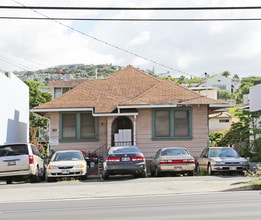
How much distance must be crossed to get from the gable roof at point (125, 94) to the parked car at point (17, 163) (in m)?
6.74

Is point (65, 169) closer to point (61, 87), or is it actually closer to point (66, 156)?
point (66, 156)

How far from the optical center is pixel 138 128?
28.4 m

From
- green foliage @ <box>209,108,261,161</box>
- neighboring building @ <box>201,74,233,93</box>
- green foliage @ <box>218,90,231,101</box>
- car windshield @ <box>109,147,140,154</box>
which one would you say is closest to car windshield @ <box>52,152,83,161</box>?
car windshield @ <box>109,147,140,154</box>

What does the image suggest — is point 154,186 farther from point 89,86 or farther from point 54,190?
point 89,86

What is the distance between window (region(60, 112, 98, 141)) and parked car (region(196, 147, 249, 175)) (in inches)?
297

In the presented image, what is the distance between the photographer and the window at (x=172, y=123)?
28.3 m

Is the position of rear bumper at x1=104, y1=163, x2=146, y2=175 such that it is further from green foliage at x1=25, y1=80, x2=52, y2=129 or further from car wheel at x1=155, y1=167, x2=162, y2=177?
green foliage at x1=25, y1=80, x2=52, y2=129

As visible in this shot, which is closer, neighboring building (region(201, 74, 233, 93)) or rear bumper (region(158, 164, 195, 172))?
rear bumper (region(158, 164, 195, 172))

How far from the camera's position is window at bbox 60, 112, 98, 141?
94.7 ft

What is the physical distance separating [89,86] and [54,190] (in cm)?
1465

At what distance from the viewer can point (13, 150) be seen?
2159cm

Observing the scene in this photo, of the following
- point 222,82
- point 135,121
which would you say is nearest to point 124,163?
point 135,121

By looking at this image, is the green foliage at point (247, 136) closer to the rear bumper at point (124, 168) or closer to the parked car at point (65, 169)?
the rear bumper at point (124, 168)

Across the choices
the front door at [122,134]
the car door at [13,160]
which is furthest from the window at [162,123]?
the car door at [13,160]
